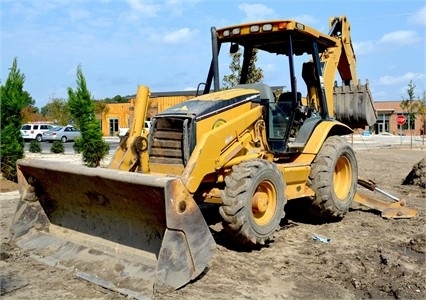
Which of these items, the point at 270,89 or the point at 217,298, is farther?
the point at 270,89

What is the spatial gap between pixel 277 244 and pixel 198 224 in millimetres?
2027

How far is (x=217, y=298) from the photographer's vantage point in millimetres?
4742

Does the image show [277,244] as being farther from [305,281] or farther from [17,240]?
[17,240]

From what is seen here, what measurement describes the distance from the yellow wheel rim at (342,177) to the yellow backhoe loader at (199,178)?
18mm

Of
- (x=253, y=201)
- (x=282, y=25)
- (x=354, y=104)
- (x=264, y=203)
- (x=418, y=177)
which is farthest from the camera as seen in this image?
(x=418, y=177)

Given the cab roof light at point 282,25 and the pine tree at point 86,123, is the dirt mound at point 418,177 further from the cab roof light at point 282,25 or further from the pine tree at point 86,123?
the pine tree at point 86,123

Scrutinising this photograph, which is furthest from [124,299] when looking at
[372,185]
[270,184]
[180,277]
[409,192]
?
[409,192]

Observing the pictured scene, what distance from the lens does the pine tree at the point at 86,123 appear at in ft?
55.6

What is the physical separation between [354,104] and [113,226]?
16.7 feet

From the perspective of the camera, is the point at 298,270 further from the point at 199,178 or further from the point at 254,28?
the point at 254,28

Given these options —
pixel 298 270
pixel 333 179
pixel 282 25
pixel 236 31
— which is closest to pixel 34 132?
pixel 236 31

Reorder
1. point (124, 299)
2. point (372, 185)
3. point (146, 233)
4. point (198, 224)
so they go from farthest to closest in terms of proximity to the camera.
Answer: point (372, 185) < point (146, 233) < point (198, 224) < point (124, 299)

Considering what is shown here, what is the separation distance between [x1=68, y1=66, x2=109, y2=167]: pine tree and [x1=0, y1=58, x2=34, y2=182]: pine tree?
8.55 feet

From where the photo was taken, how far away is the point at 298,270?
5.67 m
